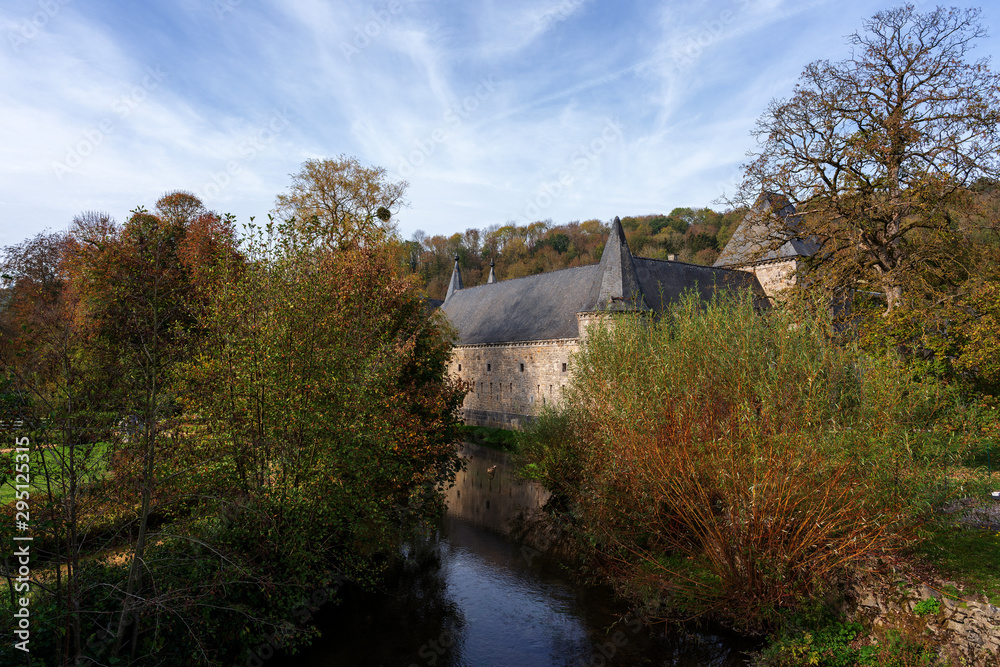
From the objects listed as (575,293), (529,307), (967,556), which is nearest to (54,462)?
(967,556)

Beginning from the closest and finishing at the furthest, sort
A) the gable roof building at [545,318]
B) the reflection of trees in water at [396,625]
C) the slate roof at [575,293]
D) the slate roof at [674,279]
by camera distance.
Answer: the reflection of trees in water at [396,625]
the slate roof at [575,293]
the gable roof building at [545,318]
the slate roof at [674,279]

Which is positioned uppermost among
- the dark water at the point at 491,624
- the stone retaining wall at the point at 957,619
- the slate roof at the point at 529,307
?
the slate roof at the point at 529,307

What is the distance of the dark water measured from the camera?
8289 millimetres

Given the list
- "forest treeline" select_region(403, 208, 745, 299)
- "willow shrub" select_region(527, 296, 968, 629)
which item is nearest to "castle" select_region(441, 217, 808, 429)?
"willow shrub" select_region(527, 296, 968, 629)

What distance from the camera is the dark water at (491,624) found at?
8.29 meters

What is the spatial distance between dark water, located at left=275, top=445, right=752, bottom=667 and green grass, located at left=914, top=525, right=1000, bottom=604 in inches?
113

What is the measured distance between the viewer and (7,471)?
4.03 m

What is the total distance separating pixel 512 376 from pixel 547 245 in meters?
43.4

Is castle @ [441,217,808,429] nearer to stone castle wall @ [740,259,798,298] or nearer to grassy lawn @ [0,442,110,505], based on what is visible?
stone castle wall @ [740,259,798,298]

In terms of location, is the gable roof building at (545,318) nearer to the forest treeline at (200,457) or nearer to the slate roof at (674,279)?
the slate roof at (674,279)

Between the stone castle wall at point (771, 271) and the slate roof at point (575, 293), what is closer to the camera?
the slate roof at point (575, 293)

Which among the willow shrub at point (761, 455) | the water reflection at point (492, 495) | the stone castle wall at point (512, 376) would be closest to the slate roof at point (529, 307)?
the stone castle wall at point (512, 376)

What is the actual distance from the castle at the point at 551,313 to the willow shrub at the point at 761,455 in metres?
15.1

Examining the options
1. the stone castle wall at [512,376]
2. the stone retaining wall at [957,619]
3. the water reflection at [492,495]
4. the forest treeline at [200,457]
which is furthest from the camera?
the stone castle wall at [512,376]
